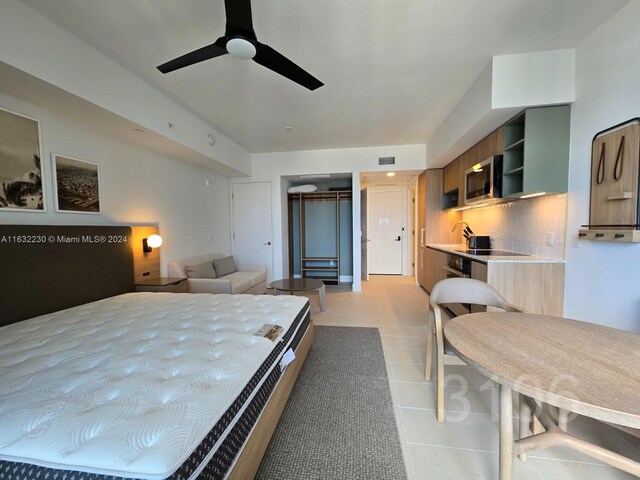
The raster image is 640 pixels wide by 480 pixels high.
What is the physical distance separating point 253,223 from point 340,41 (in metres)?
3.68

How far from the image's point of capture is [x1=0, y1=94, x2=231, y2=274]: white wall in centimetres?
212

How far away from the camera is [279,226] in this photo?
16.6 ft

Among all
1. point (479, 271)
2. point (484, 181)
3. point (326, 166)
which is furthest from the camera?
point (326, 166)

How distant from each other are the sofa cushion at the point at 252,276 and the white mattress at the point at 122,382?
80.2 inches

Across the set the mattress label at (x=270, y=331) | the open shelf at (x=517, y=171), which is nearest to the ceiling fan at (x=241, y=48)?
the mattress label at (x=270, y=331)

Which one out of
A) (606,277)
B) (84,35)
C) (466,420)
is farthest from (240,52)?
(606,277)

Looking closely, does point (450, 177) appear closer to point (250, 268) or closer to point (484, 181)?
point (484, 181)

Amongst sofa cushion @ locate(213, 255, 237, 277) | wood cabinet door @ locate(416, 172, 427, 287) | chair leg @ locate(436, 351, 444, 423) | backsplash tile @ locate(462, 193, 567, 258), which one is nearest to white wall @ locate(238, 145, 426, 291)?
wood cabinet door @ locate(416, 172, 427, 287)

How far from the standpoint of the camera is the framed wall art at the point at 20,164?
6.06ft

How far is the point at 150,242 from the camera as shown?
2969 mm

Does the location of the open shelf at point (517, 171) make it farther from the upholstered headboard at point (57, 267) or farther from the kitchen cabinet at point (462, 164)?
the upholstered headboard at point (57, 267)

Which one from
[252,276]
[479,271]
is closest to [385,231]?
[252,276]

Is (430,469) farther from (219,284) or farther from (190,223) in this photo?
(190,223)

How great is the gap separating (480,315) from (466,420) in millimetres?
755
